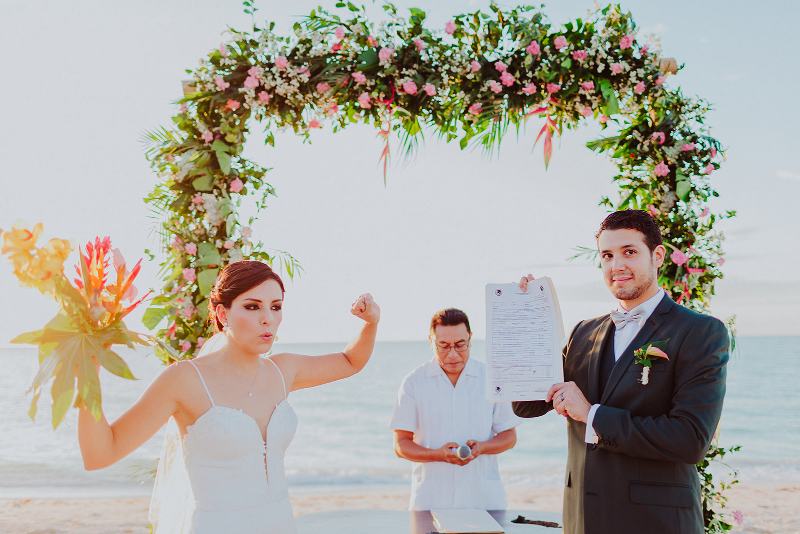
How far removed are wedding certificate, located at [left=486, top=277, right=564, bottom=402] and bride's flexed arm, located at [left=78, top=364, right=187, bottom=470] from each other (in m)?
1.47

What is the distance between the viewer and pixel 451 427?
17.2ft

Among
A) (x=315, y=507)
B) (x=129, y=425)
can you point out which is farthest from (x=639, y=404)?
(x=315, y=507)

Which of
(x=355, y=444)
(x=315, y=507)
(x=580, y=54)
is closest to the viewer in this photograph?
(x=580, y=54)

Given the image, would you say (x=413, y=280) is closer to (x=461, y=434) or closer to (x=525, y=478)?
(x=525, y=478)

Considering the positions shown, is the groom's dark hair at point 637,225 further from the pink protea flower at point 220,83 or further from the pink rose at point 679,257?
the pink protea flower at point 220,83

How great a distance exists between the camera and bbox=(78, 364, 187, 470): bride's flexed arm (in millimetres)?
2840

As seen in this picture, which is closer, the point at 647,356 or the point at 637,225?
the point at 647,356

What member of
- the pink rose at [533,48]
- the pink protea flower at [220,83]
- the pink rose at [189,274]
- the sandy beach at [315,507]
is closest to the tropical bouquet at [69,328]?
the pink rose at [189,274]

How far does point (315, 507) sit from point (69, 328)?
12484mm

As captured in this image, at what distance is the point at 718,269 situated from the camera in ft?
19.1

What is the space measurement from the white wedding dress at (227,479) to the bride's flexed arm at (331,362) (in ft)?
1.17

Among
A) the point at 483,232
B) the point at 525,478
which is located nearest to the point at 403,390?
the point at 525,478

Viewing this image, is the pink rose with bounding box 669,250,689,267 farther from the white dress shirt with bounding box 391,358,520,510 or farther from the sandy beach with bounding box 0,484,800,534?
the sandy beach with bounding box 0,484,800,534

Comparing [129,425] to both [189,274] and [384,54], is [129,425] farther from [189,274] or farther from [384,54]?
[384,54]
